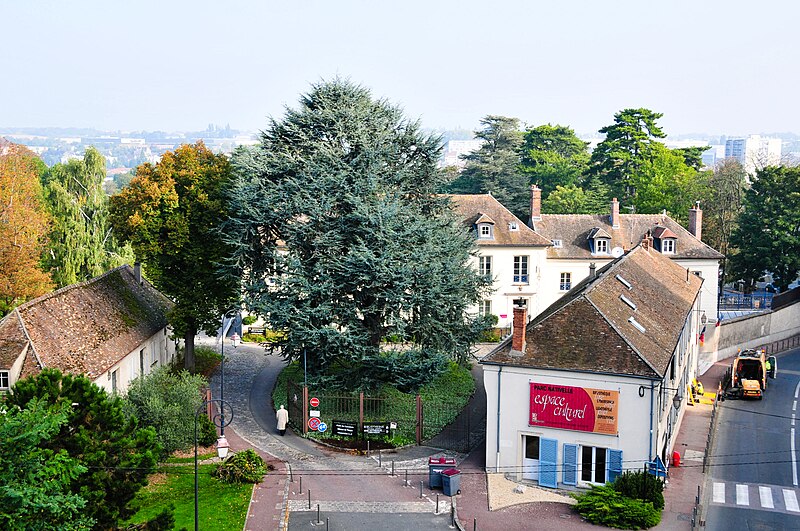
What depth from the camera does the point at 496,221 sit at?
5900 cm

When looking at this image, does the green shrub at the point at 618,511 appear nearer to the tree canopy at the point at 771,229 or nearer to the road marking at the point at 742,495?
the road marking at the point at 742,495

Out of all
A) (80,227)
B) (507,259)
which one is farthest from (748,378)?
(80,227)

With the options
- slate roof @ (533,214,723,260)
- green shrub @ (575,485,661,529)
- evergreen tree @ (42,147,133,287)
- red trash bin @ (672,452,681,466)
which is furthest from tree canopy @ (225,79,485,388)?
slate roof @ (533,214,723,260)

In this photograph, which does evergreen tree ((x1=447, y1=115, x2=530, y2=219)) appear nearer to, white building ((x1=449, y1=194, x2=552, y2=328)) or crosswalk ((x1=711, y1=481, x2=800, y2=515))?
white building ((x1=449, y1=194, x2=552, y2=328))

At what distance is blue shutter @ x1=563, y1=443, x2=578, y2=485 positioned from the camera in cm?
3039

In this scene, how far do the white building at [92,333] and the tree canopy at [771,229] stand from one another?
43.5m

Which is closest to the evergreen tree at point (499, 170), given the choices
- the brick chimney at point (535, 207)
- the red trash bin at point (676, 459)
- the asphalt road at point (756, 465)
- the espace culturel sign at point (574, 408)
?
the brick chimney at point (535, 207)

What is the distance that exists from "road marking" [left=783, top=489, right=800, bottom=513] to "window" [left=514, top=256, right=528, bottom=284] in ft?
94.0

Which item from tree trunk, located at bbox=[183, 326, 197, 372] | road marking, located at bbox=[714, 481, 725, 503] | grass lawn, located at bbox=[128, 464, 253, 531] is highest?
tree trunk, located at bbox=[183, 326, 197, 372]

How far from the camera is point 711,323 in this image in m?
54.9

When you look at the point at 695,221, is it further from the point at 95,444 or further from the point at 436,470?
the point at 95,444

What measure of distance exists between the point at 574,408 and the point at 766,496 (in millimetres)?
7836

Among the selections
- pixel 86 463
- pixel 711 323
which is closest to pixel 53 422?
pixel 86 463

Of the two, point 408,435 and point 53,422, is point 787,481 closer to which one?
point 408,435
